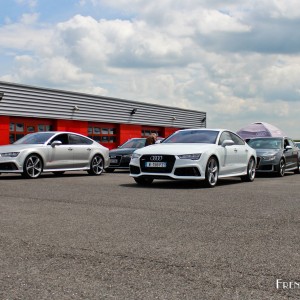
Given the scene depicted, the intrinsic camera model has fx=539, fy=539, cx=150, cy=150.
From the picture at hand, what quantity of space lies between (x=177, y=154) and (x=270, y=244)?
6718 millimetres

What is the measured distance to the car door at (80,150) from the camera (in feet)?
55.8

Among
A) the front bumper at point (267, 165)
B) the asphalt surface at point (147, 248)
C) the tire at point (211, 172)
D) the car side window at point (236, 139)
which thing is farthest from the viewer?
the front bumper at point (267, 165)

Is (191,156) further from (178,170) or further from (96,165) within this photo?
(96,165)

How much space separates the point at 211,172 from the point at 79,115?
25674 mm

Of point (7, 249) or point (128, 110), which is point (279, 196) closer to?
point (7, 249)

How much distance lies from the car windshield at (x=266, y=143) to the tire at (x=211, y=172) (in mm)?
6568

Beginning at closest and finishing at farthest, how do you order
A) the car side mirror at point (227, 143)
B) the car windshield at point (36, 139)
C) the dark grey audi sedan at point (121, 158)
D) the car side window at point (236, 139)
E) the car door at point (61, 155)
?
1. the car side mirror at point (227, 143)
2. the car side window at point (236, 139)
3. the car door at point (61, 155)
4. the car windshield at point (36, 139)
5. the dark grey audi sedan at point (121, 158)

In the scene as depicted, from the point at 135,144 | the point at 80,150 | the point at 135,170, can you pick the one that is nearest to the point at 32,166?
the point at 80,150

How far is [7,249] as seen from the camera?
534 cm

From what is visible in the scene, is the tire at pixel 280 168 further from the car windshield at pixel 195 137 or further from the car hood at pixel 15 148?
the car hood at pixel 15 148

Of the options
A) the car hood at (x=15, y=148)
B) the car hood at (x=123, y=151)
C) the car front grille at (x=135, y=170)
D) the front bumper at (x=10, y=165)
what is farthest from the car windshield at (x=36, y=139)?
the car front grille at (x=135, y=170)

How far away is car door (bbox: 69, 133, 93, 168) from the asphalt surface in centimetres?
720

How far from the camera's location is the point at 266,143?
19484mm

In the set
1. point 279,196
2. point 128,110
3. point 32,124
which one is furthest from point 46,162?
point 128,110
